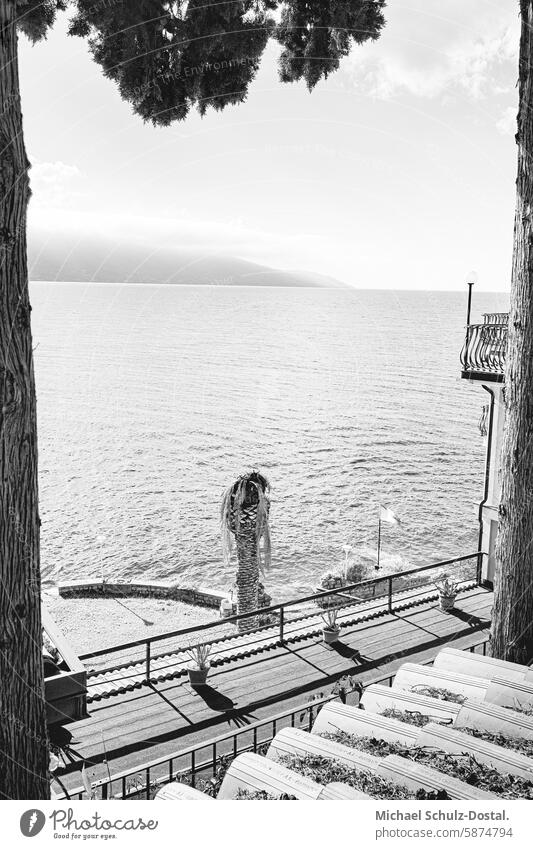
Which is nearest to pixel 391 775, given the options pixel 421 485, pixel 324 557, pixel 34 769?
pixel 34 769

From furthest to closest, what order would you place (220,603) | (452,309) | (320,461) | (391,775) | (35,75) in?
1. (452,309)
2. (320,461)
3. (220,603)
4. (35,75)
5. (391,775)

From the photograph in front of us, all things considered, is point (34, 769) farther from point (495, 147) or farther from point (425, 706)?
point (495, 147)

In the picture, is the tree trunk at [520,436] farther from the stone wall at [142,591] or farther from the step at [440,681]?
the stone wall at [142,591]

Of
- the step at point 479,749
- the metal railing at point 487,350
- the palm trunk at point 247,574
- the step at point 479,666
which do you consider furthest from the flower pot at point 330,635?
the step at point 479,749

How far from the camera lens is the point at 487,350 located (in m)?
12.1

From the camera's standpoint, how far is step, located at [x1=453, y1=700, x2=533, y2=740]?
14.3ft

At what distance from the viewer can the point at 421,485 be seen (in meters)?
42.3

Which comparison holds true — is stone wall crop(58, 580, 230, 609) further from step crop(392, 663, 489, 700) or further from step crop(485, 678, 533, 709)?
step crop(485, 678, 533, 709)

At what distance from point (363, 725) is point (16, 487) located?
276 centimetres

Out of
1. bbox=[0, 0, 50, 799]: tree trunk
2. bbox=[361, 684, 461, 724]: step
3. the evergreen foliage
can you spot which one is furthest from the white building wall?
bbox=[0, 0, 50, 799]: tree trunk

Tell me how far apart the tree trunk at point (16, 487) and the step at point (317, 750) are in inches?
57.0

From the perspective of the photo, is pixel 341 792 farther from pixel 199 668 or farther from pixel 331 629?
pixel 331 629

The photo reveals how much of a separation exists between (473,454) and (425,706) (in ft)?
151

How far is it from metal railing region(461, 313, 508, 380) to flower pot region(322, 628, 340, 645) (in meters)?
5.16
